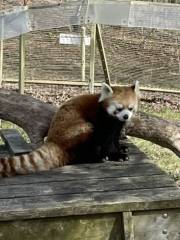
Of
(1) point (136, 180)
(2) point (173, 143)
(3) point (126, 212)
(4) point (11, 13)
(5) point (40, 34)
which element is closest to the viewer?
(3) point (126, 212)

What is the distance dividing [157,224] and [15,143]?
1.38m

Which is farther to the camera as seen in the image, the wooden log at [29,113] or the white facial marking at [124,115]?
the wooden log at [29,113]

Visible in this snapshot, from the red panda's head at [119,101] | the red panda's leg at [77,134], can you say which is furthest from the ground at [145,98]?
the red panda's leg at [77,134]

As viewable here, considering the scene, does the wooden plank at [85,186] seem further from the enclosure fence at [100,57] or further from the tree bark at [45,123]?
the enclosure fence at [100,57]

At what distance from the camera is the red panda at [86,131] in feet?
9.68

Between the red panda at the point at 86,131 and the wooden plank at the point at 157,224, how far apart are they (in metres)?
0.69

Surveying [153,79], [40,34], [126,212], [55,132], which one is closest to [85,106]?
[55,132]

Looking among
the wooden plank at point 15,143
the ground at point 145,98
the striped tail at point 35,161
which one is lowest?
the ground at point 145,98

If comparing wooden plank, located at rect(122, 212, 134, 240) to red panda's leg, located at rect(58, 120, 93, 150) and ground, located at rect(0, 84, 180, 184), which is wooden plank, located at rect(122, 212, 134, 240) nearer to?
red panda's leg, located at rect(58, 120, 93, 150)

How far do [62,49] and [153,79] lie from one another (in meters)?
1.50

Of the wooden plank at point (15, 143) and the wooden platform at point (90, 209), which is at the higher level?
the wooden plank at point (15, 143)

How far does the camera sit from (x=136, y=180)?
2.68 m

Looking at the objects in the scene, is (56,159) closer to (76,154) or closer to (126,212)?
(76,154)

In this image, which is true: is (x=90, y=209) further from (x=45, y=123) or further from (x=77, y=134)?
(x=45, y=123)
